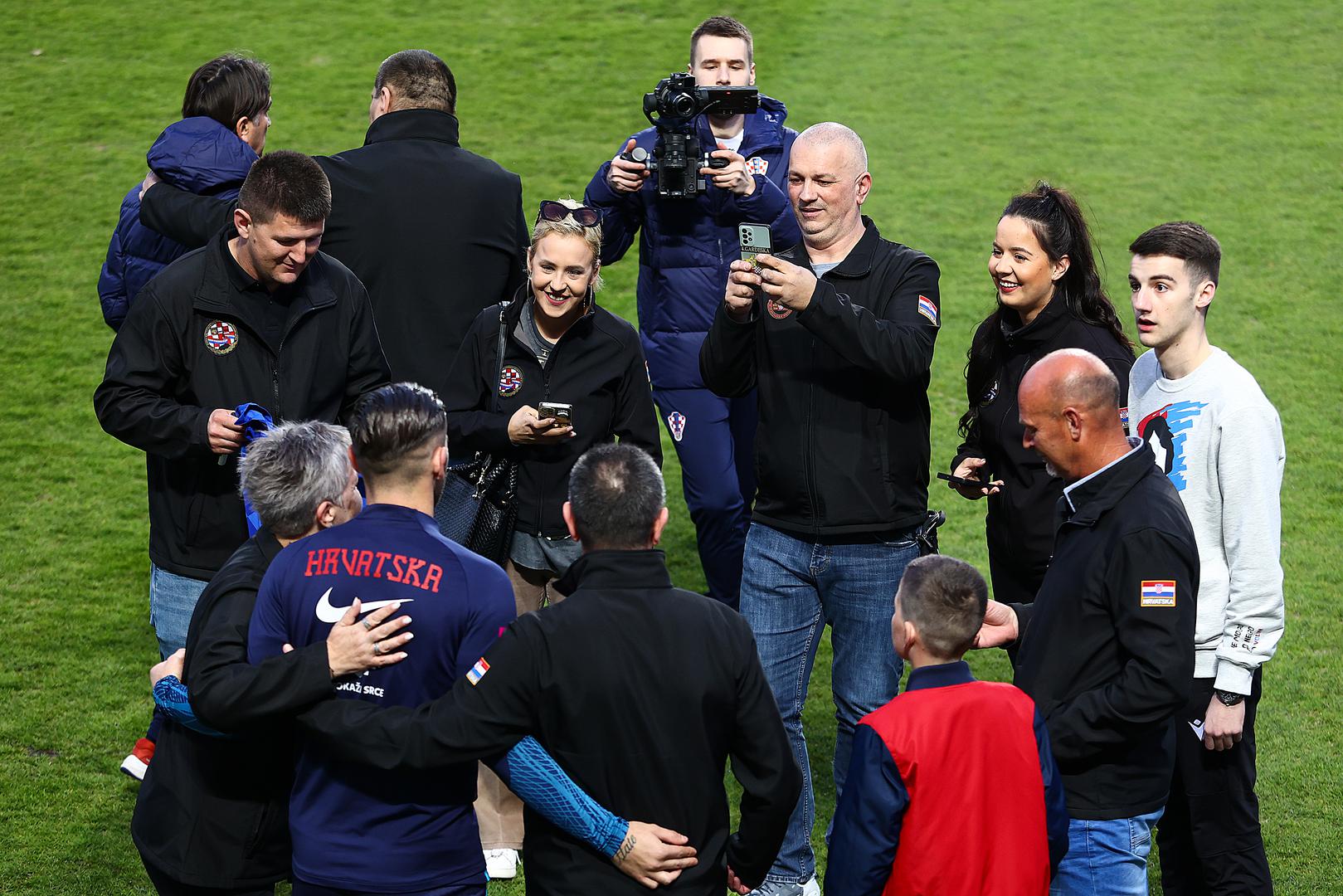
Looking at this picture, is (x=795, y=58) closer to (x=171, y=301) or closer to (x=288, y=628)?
(x=171, y=301)

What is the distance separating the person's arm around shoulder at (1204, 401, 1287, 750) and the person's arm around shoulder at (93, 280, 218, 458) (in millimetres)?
3043

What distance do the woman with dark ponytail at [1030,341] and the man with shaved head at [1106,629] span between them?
3.10 ft

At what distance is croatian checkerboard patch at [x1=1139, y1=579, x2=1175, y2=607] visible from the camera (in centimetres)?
352

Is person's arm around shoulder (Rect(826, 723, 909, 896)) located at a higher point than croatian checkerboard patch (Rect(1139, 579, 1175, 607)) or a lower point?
Result: lower

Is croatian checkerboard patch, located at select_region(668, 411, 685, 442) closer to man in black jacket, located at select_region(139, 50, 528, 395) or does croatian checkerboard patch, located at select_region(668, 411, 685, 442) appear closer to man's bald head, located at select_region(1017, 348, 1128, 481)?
man in black jacket, located at select_region(139, 50, 528, 395)

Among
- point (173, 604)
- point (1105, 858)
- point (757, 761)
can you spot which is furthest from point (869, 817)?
point (173, 604)

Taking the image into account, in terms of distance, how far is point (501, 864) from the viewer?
16.6 feet

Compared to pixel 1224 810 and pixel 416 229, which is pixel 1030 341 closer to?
pixel 1224 810

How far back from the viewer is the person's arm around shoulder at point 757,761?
3.32 meters

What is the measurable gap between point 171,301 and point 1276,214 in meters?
10.2

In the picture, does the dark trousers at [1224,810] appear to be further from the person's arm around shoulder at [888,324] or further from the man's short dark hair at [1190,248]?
the person's arm around shoulder at [888,324]

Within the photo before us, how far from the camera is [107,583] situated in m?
7.69

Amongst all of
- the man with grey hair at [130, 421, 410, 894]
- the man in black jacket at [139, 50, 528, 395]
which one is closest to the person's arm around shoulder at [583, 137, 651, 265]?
the man in black jacket at [139, 50, 528, 395]

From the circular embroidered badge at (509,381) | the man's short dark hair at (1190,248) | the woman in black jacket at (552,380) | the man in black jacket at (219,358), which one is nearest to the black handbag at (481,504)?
the woman in black jacket at (552,380)
